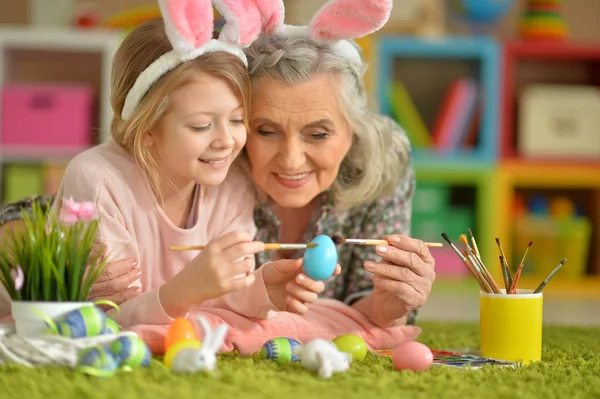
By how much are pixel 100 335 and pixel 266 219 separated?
0.70 m

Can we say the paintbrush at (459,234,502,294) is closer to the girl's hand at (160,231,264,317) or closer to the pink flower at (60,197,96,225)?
the girl's hand at (160,231,264,317)

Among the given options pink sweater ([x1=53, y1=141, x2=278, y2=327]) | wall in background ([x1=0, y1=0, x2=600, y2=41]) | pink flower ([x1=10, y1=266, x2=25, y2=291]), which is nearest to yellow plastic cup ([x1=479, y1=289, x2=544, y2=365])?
pink sweater ([x1=53, y1=141, x2=278, y2=327])

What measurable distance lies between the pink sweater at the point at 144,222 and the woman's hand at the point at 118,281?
0.03m

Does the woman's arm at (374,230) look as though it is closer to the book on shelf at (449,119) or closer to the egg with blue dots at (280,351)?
the egg with blue dots at (280,351)

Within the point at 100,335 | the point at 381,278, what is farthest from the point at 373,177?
the point at 100,335

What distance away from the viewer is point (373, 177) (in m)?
1.85

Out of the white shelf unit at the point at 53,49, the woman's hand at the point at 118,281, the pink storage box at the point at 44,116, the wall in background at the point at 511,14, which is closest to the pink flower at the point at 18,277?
the woman's hand at the point at 118,281

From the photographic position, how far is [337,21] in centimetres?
169

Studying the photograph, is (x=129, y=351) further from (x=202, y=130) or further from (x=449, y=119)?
(x=449, y=119)

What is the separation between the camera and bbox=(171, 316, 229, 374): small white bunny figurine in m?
1.17

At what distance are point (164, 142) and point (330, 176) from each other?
37 cm

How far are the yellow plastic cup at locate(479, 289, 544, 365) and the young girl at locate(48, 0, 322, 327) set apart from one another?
0.38 metres

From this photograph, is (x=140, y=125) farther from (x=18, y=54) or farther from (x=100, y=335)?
(x=18, y=54)

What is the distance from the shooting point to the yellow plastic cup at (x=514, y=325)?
1.46 meters
